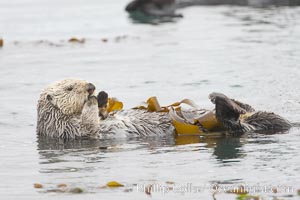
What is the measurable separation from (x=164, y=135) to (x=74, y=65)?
4.95 metres

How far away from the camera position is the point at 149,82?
11.2 meters

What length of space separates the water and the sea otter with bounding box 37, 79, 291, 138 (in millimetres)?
121

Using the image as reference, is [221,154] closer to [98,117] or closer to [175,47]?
[98,117]

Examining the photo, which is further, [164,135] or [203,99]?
[203,99]

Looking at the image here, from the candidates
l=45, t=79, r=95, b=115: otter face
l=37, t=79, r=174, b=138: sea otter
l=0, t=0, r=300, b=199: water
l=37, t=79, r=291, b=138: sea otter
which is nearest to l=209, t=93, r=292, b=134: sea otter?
l=37, t=79, r=291, b=138: sea otter

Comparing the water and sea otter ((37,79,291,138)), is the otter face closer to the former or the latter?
sea otter ((37,79,291,138))

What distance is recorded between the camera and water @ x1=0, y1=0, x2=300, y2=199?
661cm

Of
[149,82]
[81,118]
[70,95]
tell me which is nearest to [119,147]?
[81,118]

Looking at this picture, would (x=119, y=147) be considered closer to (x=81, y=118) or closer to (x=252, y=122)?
(x=81, y=118)

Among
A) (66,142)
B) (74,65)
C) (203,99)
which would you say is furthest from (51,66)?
(66,142)

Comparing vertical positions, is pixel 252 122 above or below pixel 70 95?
below

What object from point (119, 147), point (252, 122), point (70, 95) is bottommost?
point (119, 147)

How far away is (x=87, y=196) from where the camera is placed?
19.9 ft

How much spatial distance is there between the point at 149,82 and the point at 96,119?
131 inches
